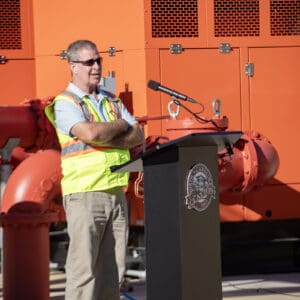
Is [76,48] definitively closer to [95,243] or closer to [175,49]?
[95,243]

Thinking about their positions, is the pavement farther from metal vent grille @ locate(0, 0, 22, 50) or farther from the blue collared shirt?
the blue collared shirt

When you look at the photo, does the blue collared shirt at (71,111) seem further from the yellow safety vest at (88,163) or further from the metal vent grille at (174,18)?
the metal vent grille at (174,18)

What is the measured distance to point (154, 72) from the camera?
24.7ft

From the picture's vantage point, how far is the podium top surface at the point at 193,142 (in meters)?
4.07

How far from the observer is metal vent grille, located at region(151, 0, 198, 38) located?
24.8 ft

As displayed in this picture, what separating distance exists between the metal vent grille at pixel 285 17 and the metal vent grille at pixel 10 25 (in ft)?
6.89

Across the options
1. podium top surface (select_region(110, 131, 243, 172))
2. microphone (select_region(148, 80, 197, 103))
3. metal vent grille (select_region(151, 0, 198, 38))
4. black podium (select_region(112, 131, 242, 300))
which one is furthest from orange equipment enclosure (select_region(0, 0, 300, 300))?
black podium (select_region(112, 131, 242, 300))

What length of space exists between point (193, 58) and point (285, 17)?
89cm

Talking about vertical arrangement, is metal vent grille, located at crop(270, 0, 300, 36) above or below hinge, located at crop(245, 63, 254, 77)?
above

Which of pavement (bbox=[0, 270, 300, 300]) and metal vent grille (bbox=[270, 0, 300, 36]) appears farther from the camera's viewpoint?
metal vent grille (bbox=[270, 0, 300, 36])

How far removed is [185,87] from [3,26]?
1.60 m

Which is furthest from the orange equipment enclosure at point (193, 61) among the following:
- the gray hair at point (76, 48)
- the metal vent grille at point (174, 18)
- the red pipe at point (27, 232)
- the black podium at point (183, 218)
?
the black podium at point (183, 218)

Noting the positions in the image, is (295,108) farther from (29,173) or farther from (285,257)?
(29,173)

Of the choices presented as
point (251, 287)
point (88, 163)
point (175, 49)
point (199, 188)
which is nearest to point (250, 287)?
point (251, 287)
